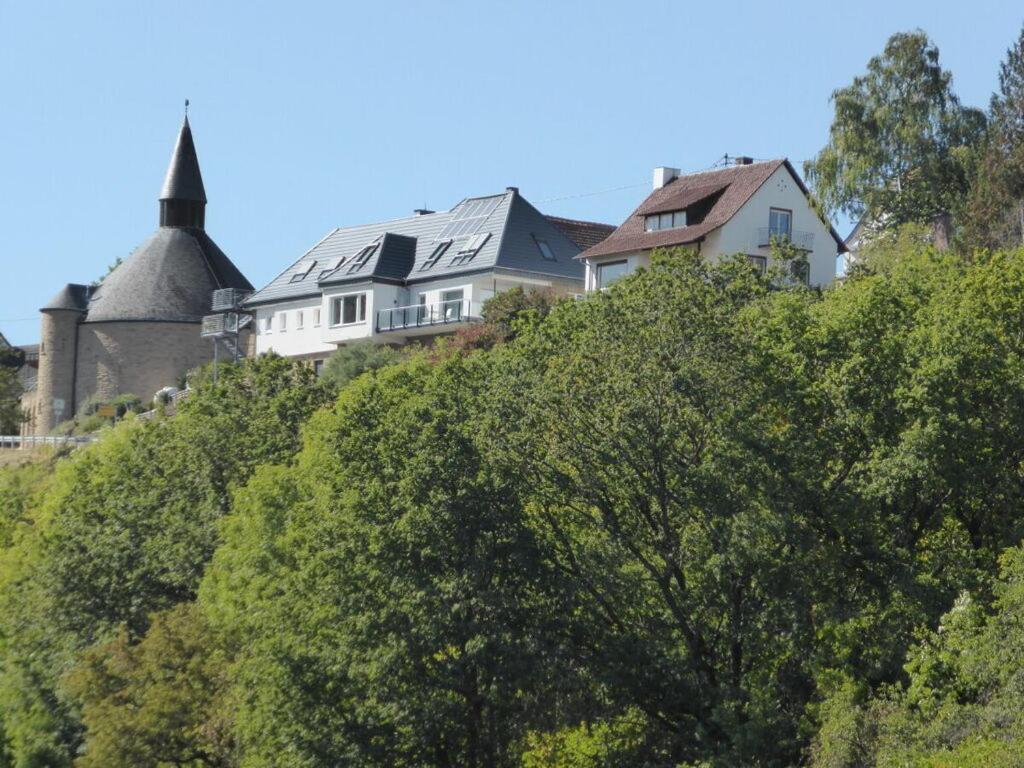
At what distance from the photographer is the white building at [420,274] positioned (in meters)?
78.6

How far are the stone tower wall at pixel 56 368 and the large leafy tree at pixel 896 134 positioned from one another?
48.9 metres

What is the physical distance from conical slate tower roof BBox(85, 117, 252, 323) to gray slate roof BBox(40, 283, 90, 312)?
438 millimetres

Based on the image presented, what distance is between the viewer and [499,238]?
8000 cm

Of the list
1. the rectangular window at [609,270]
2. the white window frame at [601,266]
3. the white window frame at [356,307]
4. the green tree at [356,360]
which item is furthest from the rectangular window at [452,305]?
the rectangular window at [609,270]

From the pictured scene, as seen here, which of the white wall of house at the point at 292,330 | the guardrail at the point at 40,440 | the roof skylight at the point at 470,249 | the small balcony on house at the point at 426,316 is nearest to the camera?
the small balcony on house at the point at 426,316

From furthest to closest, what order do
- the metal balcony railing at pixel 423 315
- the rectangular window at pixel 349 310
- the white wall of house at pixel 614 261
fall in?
the rectangular window at pixel 349 310 < the metal balcony railing at pixel 423 315 < the white wall of house at pixel 614 261

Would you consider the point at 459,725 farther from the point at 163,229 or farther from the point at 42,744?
the point at 163,229

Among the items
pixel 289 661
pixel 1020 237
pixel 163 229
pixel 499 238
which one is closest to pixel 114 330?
pixel 163 229

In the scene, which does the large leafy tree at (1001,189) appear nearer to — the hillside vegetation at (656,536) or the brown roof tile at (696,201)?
the brown roof tile at (696,201)

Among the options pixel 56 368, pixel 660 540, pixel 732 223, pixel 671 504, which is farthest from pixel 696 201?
pixel 56 368

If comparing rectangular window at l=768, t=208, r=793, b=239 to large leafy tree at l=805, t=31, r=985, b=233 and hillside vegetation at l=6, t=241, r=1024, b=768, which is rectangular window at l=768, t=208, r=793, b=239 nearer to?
large leafy tree at l=805, t=31, r=985, b=233

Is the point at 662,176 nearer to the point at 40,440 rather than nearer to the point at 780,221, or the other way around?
the point at 780,221

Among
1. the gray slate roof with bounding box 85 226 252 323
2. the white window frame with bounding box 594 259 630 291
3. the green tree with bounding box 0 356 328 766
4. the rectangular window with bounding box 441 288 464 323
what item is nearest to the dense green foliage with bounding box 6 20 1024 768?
the green tree with bounding box 0 356 328 766

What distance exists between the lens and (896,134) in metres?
65.1
